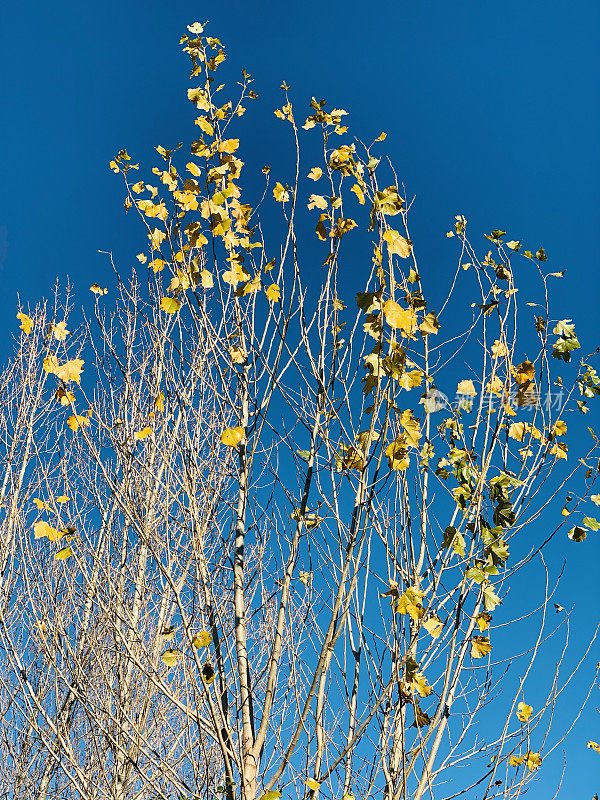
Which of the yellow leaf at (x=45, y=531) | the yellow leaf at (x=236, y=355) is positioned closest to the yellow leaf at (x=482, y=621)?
the yellow leaf at (x=236, y=355)

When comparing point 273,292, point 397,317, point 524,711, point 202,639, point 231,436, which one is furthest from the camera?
point 273,292

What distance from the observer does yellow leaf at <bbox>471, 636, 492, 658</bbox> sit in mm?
1656

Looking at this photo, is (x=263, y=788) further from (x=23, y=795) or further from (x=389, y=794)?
(x=23, y=795)

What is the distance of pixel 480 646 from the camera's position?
1.67 m

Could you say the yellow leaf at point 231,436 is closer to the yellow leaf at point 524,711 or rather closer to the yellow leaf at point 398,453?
the yellow leaf at point 398,453

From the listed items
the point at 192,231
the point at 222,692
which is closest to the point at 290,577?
the point at 222,692

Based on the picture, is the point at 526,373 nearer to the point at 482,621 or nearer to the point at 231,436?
the point at 482,621

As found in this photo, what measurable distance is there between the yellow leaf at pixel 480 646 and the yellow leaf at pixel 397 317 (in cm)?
91

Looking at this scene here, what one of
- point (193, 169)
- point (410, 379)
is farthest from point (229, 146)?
point (410, 379)

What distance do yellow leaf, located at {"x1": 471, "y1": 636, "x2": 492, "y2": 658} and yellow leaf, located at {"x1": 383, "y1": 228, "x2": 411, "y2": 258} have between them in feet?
3.69

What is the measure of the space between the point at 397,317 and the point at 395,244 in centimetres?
23

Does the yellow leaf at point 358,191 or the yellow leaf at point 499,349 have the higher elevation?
the yellow leaf at point 358,191

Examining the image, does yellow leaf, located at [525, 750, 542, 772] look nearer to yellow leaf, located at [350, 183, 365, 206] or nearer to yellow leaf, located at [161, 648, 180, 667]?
yellow leaf, located at [161, 648, 180, 667]

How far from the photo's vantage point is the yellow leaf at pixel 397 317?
158 centimetres
